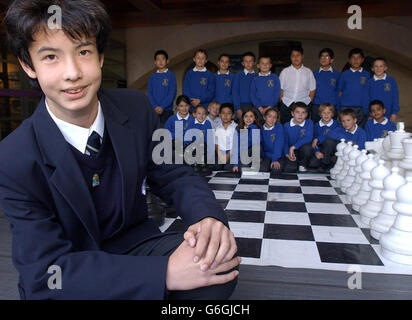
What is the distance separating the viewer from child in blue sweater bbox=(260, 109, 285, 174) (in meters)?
3.27

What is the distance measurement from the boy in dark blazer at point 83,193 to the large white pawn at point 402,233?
0.82 metres

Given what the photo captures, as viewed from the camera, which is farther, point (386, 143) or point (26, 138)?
point (386, 143)

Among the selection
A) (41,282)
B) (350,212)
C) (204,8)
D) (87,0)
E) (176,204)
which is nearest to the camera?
(41,282)

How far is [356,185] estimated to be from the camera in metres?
2.10

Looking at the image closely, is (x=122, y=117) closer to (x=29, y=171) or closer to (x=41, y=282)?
(x=29, y=171)

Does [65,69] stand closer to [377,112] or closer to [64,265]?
[64,265]

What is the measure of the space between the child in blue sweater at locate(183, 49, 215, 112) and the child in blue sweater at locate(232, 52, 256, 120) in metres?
0.30

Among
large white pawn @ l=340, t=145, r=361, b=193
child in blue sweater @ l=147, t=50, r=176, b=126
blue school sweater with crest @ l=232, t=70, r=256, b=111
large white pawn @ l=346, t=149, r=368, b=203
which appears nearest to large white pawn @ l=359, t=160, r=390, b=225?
large white pawn @ l=346, t=149, r=368, b=203

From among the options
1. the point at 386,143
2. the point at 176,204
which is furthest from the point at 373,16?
the point at 176,204

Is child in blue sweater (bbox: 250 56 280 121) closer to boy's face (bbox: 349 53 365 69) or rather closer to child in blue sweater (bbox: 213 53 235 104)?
child in blue sweater (bbox: 213 53 235 104)

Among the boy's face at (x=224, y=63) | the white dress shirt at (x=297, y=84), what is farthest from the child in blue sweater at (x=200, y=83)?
the white dress shirt at (x=297, y=84)

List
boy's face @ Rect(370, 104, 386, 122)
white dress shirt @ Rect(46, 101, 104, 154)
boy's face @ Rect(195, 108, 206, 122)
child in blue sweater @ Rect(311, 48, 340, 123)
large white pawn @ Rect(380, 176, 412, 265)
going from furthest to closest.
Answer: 1. child in blue sweater @ Rect(311, 48, 340, 123)
2. boy's face @ Rect(195, 108, 206, 122)
3. boy's face @ Rect(370, 104, 386, 122)
4. large white pawn @ Rect(380, 176, 412, 265)
5. white dress shirt @ Rect(46, 101, 104, 154)

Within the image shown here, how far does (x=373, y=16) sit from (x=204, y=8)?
2977 mm

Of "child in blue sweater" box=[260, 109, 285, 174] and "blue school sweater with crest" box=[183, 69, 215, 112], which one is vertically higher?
"blue school sweater with crest" box=[183, 69, 215, 112]
